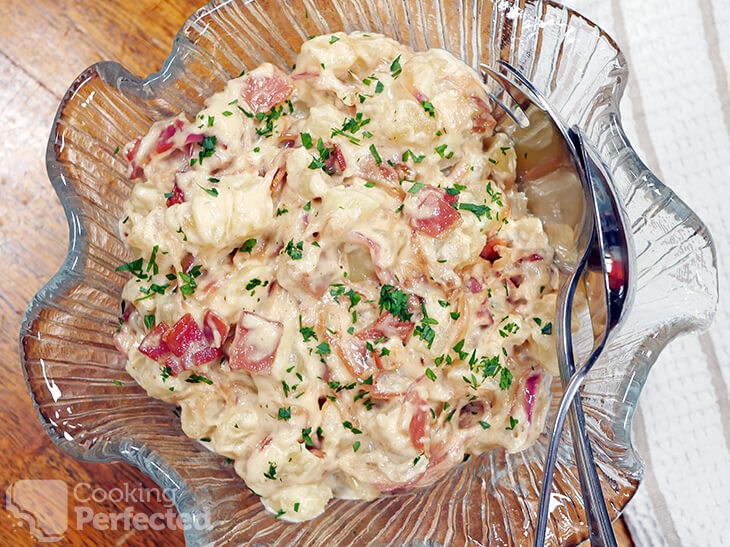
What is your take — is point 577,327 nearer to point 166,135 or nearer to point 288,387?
point 288,387

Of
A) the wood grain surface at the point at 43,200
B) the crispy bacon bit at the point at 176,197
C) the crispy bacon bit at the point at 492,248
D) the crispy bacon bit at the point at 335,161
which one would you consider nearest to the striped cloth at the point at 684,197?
the wood grain surface at the point at 43,200

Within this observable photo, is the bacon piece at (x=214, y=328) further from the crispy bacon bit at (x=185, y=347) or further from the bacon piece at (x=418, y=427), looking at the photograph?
the bacon piece at (x=418, y=427)

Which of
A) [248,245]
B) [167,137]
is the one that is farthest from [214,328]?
[167,137]

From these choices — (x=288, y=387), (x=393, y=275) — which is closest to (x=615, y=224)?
(x=393, y=275)

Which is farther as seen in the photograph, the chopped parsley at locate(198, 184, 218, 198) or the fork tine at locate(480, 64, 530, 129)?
the fork tine at locate(480, 64, 530, 129)

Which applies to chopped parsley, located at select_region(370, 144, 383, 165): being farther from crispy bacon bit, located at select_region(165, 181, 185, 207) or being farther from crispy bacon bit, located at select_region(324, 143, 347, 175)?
crispy bacon bit, located at select_region(165, 181, 185, 207)

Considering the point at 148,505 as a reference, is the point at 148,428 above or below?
above

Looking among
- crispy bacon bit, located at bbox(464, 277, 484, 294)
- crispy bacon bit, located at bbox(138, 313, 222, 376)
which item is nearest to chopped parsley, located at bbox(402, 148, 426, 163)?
crispy bacon bit, located at bbox(464, 277, 484, 294)
